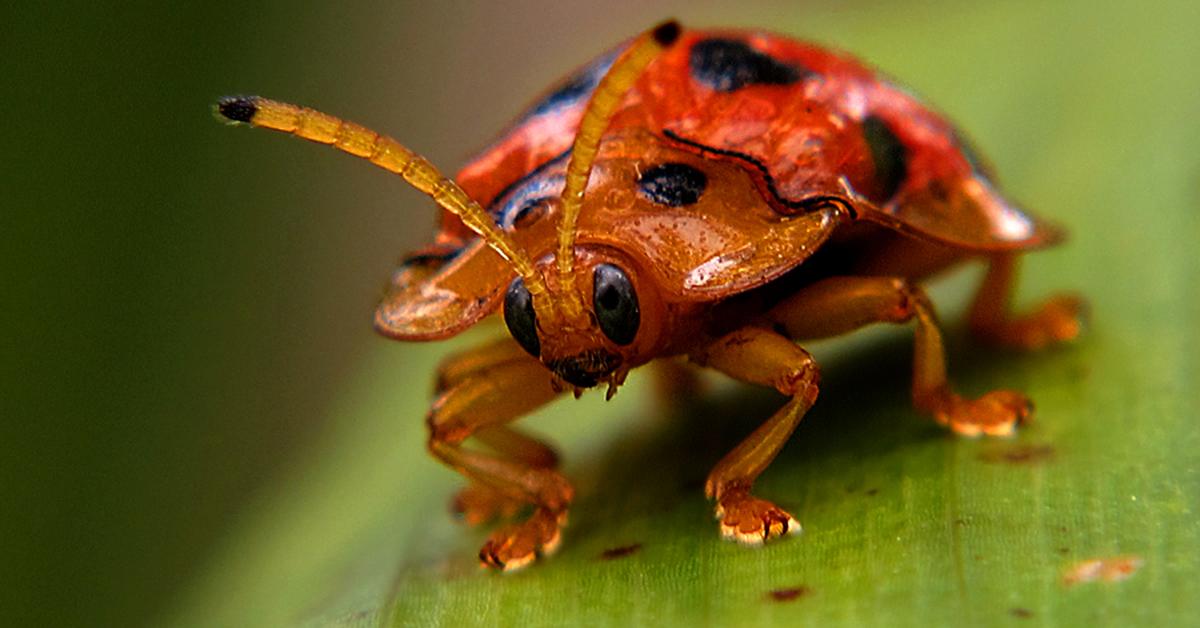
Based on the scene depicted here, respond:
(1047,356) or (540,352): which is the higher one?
(540,352)

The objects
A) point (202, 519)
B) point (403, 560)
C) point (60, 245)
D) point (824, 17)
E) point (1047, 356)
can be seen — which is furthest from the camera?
point (824, 17)

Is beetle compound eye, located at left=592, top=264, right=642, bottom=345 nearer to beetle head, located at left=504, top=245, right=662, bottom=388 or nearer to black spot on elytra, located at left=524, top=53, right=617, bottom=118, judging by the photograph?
beetle head, located at left=504, top=245, right=662, bottom=388

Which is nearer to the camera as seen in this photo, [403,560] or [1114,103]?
[403,560]

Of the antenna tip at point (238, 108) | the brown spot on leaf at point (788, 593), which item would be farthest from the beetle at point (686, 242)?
the brown spot on leaf at point (788, 593)

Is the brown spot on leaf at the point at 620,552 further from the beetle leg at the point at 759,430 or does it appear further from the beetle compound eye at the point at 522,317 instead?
the beetle compound eye at the point at 522,317

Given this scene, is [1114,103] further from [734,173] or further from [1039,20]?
[734,173]

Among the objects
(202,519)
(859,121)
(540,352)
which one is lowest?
(202,519)

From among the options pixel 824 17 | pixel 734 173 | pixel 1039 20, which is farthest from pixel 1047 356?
pixel 824 17
